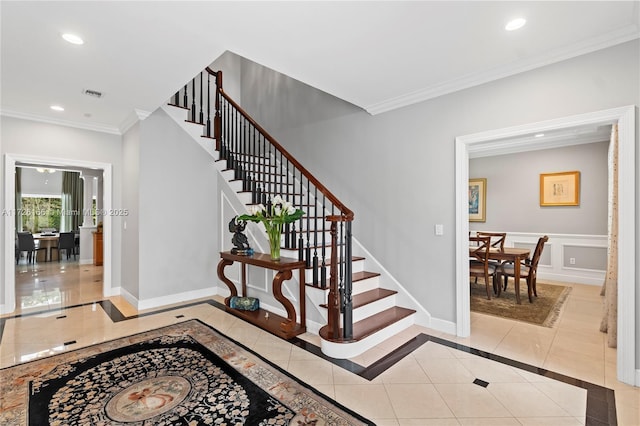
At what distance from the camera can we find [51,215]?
10.8m

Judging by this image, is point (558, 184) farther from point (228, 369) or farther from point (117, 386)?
point (117, 386)

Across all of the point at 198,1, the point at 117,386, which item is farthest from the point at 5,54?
the point at 117,386

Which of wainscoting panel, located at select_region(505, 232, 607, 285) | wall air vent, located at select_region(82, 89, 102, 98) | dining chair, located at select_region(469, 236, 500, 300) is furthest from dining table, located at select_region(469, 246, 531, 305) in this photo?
wall air vent, located at select_region(82, 89, 102, 98)

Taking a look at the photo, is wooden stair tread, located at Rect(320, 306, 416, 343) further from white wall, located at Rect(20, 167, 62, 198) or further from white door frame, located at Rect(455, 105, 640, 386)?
white wall, located at Rect(20, 167, 62, 198)

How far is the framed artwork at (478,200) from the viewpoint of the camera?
706cm

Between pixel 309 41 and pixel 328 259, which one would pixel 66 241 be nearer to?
pixel 328 259

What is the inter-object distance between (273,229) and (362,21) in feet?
7.18

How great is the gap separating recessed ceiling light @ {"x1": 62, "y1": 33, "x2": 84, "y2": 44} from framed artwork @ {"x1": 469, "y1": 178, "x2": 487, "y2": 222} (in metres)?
7.21

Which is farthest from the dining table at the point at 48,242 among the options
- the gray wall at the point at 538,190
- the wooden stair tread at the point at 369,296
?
the gray wall at the point at 538,190

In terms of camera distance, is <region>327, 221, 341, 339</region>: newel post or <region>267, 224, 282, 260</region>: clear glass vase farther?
<region>267, 224, 282, 260</region>: clear glass vase

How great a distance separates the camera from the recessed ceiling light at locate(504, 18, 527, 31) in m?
2.29

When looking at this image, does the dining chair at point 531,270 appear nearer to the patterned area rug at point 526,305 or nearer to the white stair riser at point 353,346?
the patterned area rug at point 526,305

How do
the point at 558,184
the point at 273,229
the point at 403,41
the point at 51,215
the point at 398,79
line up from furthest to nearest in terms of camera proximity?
1. the point at 51,215
2. the point at 558,184
3. the point at 273,229
4. the point at 398,79
5. the point at 403,41

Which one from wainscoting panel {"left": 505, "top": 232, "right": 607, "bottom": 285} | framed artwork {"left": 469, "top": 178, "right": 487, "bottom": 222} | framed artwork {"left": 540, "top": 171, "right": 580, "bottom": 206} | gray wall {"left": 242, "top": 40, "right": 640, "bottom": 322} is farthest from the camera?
framed artwork {"left": 469, "top": 178, "right": 487, "bottom": 222}
